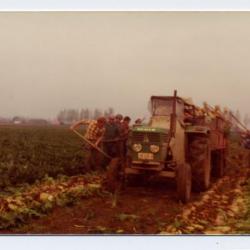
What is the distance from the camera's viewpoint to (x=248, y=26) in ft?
22.0

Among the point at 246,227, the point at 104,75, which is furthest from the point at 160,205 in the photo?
the point at 104,75

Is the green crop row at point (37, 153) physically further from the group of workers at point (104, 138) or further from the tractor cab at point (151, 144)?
the tractor cab at point (151, 144)

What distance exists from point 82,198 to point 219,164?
1.67 m

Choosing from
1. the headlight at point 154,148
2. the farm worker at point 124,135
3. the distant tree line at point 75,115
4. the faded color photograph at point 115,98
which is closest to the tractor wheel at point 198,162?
the faded color photograph at point 115,98

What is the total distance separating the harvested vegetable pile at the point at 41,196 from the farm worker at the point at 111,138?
1.02ft

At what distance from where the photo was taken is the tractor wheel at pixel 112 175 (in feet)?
22.6

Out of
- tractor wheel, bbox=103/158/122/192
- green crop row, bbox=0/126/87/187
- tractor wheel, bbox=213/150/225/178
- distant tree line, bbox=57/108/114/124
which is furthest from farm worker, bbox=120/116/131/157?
tractor wheel, bbox=213/150/225/178

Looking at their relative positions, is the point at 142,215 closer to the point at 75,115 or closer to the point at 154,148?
the point at 154,148

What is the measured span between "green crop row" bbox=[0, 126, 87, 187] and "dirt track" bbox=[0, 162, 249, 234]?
54 centimetres

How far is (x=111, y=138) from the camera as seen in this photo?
6.94 m

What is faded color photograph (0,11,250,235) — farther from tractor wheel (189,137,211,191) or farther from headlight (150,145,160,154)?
tractor wheel (189,137,211,191)

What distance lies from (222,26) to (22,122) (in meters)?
2.30

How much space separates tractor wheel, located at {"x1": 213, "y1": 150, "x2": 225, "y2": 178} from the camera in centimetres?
736
